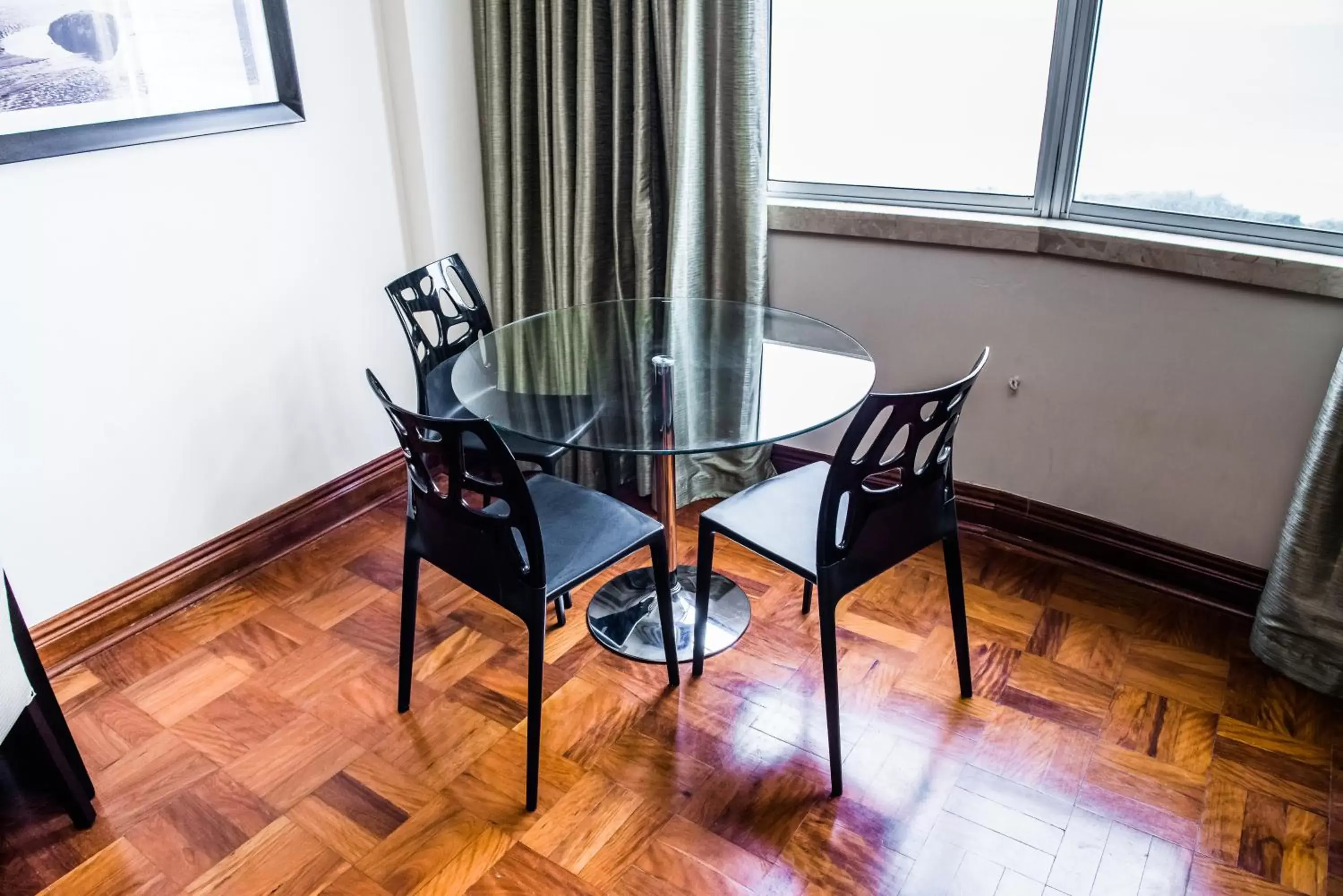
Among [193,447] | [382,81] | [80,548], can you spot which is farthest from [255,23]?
[80,548]

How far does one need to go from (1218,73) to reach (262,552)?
2.64 m

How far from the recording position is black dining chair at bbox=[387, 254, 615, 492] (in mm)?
2271

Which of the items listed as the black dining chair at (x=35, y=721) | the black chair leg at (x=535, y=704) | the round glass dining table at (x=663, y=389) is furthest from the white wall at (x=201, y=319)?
the black chair leg at (x=535, y=704)

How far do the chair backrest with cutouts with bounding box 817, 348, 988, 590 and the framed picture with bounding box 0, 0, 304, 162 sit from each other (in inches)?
67.8

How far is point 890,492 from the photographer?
69.3 inches

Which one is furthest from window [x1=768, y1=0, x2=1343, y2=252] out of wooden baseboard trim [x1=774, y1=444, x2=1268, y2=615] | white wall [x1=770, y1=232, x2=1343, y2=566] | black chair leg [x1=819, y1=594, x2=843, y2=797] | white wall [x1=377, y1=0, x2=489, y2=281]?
black chair leg [x1=819, y1=594, x2=843, y2=797]

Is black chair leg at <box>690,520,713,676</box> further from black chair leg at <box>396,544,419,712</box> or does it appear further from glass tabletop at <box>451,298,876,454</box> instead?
black chair leg at <box>396,544,419,712</box>

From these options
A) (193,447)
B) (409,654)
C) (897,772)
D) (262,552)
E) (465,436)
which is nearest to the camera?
(897,772)

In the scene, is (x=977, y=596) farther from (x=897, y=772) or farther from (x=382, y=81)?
(x=382, y=81)

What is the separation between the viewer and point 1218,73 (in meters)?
2.11

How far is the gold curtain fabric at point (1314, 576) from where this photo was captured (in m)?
2.00

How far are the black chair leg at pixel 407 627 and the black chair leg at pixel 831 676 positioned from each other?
2.67 feet

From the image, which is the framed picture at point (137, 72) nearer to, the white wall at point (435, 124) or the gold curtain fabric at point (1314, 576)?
the white wall at point (435, 124)

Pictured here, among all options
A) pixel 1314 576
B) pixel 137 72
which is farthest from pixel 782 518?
pixel 137 72
